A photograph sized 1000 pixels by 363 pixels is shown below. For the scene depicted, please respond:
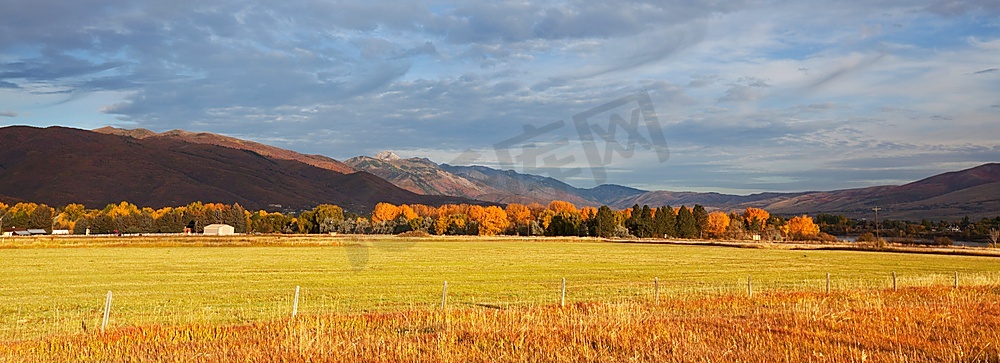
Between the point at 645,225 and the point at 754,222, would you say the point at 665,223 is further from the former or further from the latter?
the point at 754,222

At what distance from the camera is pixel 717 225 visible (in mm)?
175750

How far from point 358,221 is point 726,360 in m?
169

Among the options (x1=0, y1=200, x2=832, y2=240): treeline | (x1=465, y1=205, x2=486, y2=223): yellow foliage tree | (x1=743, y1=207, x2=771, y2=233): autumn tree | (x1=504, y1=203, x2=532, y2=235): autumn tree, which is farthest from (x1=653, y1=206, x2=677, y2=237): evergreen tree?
(x1=465, y1=205, x2=486, y2=223): yellow foliage tree

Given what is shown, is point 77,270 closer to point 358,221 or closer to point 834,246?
point 834,246

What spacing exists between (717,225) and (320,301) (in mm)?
160681

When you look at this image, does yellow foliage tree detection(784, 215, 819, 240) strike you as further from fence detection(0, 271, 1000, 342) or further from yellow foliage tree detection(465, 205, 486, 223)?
fence detection(0, 271, 1000, 342)

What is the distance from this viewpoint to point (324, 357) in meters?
11.8

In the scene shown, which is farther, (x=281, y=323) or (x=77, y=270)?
(x=77, y=270)

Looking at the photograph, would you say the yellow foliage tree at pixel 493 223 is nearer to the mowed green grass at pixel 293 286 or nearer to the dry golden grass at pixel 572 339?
the mowed green grass at pixel 293 286

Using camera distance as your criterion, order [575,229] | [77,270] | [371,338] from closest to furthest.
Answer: [371,338]
[77,270]
[575,229]

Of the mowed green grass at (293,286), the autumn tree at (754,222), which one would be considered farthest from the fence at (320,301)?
the autumn tree at (754,222)

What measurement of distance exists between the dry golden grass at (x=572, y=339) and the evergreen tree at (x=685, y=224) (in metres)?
146

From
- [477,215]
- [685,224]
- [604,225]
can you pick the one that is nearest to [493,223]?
[477,215]

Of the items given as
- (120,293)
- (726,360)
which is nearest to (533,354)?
(726,360)
